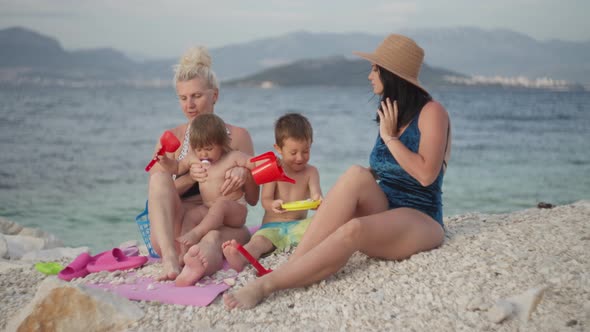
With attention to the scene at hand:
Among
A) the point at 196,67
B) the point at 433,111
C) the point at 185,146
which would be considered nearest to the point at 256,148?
the point at 185,146

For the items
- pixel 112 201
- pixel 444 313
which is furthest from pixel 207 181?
pixel 112 201

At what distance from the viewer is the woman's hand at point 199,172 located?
3.92 metres

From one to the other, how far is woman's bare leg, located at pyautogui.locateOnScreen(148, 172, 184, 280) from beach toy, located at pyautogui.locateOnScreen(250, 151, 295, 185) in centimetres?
54

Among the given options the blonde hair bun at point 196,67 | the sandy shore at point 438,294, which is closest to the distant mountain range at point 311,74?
the blonde hair bun at point 196,67

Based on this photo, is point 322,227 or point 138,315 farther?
point 322,227

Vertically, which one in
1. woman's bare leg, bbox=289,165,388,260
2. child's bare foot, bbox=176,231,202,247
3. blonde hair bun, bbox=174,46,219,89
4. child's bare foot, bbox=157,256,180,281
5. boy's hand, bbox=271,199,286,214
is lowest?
child's bare foot, bbox=157,256,180,281

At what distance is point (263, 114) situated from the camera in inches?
886

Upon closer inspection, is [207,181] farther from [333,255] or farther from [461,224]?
[461,224]

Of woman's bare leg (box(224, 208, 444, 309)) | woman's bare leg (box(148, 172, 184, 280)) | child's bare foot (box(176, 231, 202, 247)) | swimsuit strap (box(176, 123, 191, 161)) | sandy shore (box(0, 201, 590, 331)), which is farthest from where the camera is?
swimsuit strap (box(176, 123, 191, 161))

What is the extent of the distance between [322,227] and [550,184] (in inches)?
343

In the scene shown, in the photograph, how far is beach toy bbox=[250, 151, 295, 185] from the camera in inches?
146

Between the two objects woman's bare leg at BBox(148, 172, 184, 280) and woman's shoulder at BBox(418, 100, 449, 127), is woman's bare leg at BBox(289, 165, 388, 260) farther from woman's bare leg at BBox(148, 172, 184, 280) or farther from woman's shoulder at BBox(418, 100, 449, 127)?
woman's bare leg at BBox(148, 172, 184, 280)

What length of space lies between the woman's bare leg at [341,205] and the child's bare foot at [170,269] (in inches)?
27.5

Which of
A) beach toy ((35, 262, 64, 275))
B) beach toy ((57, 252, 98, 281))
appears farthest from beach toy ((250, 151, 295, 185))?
beach toy ((35, 262, 64, 275))
